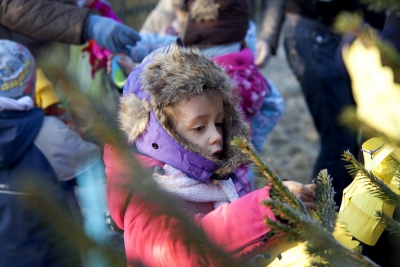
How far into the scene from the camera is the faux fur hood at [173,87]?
1.68 meters

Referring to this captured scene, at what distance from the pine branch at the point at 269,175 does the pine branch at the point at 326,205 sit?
0.18 ft

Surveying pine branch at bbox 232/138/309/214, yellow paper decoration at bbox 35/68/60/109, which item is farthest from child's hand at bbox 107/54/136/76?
pine branch at bbox 232/138/309/214

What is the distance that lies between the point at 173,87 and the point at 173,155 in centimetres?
21

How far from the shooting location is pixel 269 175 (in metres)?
0.98

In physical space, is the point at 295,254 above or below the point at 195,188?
above

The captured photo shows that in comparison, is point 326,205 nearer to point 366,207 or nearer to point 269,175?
point 269,175

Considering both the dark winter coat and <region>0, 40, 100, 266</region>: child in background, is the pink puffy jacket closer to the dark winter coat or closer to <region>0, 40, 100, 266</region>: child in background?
<region>0, 40, 100, 266</region>: child in background

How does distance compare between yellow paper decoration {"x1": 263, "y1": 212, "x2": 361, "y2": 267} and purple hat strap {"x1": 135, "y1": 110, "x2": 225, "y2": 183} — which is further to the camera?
purple hat strap {"x1": 135, "y1": 110, "x2": 225, "y2": 183}

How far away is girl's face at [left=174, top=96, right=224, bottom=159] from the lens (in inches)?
66.6

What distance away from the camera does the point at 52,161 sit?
2471mm

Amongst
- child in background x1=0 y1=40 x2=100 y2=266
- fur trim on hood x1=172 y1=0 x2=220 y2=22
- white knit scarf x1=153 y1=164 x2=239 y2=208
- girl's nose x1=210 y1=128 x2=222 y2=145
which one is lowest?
child in background x1=0 y1=40 x2=100 y2=266

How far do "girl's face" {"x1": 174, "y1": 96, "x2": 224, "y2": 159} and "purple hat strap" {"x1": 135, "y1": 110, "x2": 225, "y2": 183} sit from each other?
5 cm

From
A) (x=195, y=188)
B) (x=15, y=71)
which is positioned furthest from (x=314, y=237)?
(x=15, y=71)

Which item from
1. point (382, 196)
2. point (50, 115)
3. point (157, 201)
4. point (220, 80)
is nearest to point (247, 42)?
point (50, 115)
